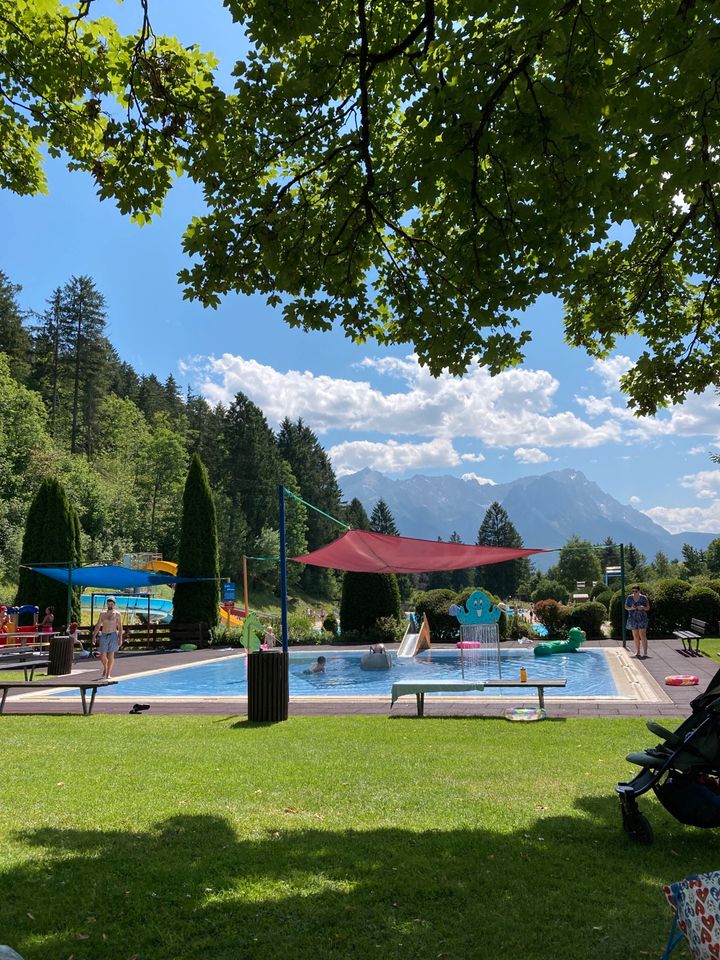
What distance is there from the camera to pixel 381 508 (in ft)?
255

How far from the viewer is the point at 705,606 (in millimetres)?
19578

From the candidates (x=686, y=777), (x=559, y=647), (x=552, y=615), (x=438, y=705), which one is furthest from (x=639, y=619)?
(x=686, y=777)

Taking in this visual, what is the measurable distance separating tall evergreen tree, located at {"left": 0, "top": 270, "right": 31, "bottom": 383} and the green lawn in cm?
4978

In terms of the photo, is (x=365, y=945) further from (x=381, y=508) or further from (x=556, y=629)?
(x=381, y=508)

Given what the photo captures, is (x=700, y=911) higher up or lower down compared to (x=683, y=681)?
higher up

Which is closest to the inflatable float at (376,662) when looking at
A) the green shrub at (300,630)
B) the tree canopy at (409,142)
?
the green shrub at (300,630)

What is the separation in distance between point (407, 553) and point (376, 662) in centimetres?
549

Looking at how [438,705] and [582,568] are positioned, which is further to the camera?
[582,568]

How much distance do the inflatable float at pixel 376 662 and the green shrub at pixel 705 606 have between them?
8.92 meters

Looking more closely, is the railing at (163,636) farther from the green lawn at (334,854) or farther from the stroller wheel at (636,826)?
the stroller wheel at (636,826)

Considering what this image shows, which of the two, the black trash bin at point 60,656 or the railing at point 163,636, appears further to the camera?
the railing at point 163,636

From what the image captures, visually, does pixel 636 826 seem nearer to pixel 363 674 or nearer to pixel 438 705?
pixel 438 705

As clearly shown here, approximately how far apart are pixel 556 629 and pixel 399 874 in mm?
19657

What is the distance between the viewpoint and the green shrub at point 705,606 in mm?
19547
